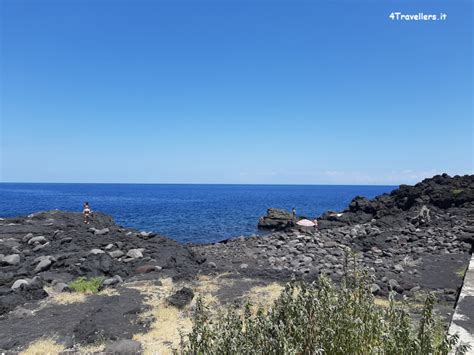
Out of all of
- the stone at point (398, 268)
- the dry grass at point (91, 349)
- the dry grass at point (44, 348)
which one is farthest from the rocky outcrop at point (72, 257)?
the stone at point (398, 268)

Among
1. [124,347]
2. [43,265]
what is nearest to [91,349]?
[124,347]

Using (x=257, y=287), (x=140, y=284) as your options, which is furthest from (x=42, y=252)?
(x=257, y=287)

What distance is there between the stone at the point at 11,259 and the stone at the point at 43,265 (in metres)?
1.57

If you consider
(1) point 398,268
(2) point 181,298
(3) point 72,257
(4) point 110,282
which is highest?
(3) point 72,257

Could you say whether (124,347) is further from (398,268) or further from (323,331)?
(398,268)

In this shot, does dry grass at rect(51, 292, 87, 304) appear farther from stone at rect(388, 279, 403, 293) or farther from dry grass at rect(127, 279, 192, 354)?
stone at rect(388, 279, 403, 293)

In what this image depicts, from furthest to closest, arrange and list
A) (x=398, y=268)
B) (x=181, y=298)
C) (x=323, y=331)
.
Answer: (x=398, y=268)
(x=181, y=298)
(x=323, y=331)

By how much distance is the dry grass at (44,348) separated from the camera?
7.23 metres

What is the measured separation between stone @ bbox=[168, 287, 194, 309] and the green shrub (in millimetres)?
3222

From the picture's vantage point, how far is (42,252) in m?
16.8

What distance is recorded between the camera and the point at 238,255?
838 inches

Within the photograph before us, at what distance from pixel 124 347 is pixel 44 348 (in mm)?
1709

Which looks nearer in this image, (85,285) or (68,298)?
(68,298)

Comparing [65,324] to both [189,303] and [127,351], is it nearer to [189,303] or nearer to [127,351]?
[127,351]
